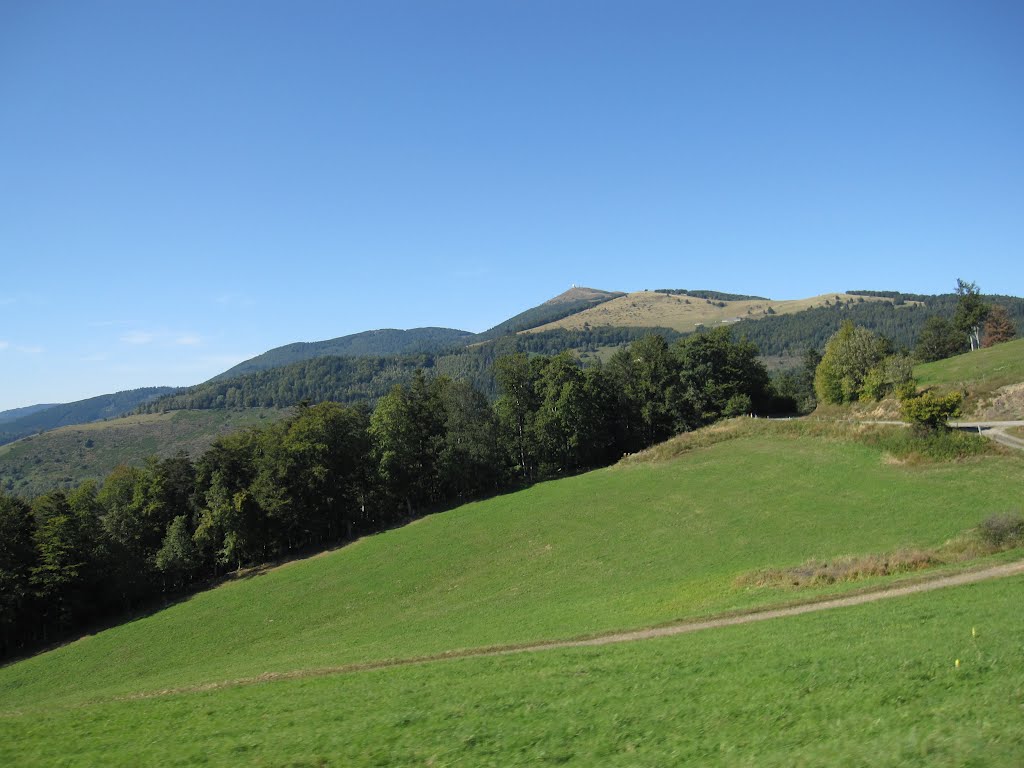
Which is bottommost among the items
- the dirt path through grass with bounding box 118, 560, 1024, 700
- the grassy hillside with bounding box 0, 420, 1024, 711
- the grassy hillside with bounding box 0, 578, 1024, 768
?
the grassy hillside with bounding box 0, 420, 1024, 711

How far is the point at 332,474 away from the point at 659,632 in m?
48.5

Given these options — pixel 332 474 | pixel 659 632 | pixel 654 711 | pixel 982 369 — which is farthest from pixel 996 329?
pixel 654 711

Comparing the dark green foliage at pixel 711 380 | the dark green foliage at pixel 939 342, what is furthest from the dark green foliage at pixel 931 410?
the dark green foliage at pixel 939 342

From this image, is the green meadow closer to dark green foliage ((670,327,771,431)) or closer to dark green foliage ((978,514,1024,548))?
dark green foliage ((670,327,771,431))

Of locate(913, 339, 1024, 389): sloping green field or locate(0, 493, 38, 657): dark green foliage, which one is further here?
locate(913, 339, 1024, 389): sloping green field

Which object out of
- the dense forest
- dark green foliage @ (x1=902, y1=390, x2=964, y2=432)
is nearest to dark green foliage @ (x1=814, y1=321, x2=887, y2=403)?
the dense forest

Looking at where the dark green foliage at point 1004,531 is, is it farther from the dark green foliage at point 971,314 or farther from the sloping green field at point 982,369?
the dark green foliage at point 971,314

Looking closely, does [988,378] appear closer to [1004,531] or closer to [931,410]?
Result: [931,410]

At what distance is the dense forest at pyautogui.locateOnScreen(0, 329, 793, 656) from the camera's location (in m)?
50.4

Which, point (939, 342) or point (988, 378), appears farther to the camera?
point (939, 342)

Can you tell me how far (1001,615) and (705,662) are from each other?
8.34 meters

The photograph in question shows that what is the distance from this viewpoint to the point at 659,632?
870 inches

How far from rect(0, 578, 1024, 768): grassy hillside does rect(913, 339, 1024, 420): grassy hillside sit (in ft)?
155

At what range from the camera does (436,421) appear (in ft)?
233
